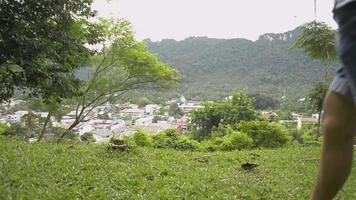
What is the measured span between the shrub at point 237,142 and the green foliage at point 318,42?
9.71 ft

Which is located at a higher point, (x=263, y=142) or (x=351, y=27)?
(x=351, y=27)

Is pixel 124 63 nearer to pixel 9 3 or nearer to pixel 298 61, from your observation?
pixel 9 3

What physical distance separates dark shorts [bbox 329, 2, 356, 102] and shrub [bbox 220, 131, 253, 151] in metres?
10.3

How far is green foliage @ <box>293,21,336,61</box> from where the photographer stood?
38.5 ft

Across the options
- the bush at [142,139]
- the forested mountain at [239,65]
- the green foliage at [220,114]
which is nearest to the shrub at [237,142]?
the bush at [142,139]

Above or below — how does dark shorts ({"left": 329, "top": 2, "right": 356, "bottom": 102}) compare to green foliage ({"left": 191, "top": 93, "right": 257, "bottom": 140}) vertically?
above

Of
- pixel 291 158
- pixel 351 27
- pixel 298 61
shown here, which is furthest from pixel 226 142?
pixel 298 61

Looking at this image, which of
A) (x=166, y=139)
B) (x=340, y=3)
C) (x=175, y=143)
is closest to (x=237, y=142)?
(x=175, y=143)

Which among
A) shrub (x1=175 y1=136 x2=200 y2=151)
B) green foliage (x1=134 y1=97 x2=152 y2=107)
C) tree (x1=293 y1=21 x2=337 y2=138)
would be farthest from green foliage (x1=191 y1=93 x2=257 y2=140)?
green foliage (x1=134 y1=97 x2=152 y2=107)

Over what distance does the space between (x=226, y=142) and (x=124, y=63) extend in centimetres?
820

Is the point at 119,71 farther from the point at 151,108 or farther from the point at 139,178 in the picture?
the point at 151,108

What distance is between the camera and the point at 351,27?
4.04 feet

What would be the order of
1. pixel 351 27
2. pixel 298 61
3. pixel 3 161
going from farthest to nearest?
1. pixel 298 61
2. pixel 3 161
3. pixel 351 27

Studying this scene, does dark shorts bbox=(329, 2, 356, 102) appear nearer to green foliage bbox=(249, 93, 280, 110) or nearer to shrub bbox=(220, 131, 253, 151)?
shrub bbox=(220, 131, 253, 151)
